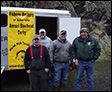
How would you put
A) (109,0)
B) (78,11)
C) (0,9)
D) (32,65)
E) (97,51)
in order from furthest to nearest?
(109,0) → (78,11) → (0,9) → (97,51) → (32,65)

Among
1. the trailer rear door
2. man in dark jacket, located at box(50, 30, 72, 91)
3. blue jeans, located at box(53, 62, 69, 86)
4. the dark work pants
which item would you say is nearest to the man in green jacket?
man in dark jacket, located at box(50, 30, 72, 91)

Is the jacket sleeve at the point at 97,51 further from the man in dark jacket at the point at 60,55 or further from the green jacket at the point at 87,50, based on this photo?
the man in dark jacket at the point at 60,55

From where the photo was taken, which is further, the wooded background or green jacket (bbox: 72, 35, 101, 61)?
the wooded background

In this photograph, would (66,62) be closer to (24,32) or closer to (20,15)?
(24,32)

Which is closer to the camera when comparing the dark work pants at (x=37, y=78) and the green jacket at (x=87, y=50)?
the dark work pants at (x=37, y=78)

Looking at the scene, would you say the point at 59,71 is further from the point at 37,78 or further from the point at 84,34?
the point at 84,34

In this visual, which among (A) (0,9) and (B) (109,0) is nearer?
(A) (0,9)

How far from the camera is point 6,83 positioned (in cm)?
528

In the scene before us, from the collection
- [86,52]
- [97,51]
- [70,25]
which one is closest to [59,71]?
[86,52]

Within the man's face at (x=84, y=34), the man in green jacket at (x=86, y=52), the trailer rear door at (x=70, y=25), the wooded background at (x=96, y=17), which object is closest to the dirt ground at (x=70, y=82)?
the man in green jacket at (x=86, y=52)

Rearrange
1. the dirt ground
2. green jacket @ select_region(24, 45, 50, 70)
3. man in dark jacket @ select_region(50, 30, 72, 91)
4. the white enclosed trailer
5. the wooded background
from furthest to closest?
1. the wooded background
2. the dirt ground
3. the white enclosed trailer
4. man in dark jacket @ select_region(50, 30, 72, 91)
5. green jacket @ select_region(24, 45, 50, 70)

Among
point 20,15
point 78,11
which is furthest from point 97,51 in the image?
point 78,11

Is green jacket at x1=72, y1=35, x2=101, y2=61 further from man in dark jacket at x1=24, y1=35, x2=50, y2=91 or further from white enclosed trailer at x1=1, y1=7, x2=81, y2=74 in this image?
white enclosed trailer at x1=1, y1=7, x2=81, y2=74

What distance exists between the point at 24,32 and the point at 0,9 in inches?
41.0
